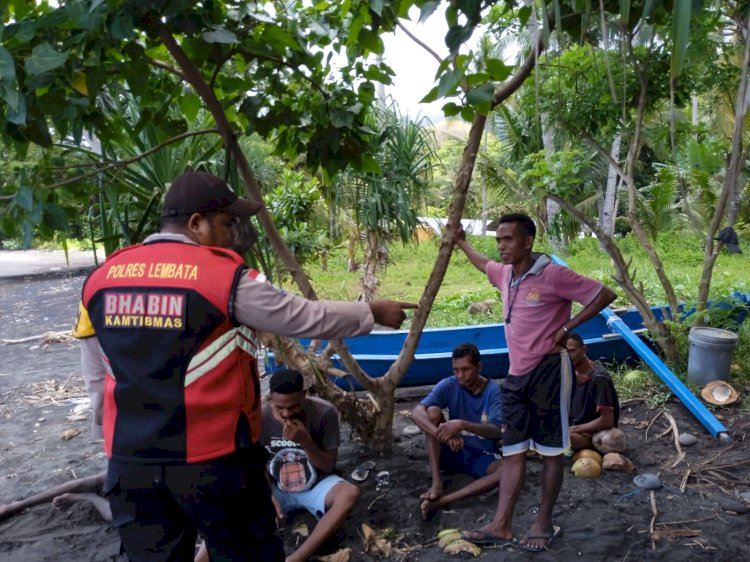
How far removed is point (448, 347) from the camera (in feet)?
19.8

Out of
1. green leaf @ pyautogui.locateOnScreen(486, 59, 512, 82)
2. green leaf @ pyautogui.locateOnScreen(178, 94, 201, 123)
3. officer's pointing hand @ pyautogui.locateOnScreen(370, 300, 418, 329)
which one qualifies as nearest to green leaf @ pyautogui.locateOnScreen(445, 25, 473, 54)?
green leaf @ pyautogui.locateOnScreen(486, 59, 512, 82)

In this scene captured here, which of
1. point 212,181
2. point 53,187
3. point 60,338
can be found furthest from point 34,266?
point 212,181

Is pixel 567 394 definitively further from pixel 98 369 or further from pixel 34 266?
pixel 34 266

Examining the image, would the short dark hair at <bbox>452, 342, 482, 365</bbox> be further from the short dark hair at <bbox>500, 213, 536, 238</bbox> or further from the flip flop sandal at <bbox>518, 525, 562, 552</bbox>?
the flip flop sandal at <bbox>518, 525, 562, 552</bbox>

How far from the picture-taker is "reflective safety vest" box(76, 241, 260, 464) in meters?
1.88

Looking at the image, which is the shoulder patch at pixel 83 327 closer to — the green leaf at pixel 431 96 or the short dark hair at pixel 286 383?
the short dark hair at pixel 286 383

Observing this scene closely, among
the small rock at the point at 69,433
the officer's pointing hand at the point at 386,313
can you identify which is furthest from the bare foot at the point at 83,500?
the officer's pointing hand at the point at 386,313

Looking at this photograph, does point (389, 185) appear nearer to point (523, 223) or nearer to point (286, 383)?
point (523, 223)

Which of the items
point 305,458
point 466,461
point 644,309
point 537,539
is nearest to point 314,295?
point 305,458

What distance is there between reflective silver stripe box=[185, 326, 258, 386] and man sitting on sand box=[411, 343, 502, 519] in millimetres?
1919

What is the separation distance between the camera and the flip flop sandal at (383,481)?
3854 mm

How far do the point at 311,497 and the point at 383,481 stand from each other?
705mm

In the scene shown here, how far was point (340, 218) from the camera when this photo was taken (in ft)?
33.7

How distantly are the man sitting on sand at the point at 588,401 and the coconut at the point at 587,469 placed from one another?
191mm
